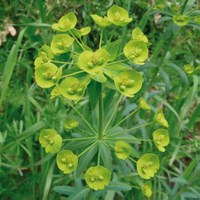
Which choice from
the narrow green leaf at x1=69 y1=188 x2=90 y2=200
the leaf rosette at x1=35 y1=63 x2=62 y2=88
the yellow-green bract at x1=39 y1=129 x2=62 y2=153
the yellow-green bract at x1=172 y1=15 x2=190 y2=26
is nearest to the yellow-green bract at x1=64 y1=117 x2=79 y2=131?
the yellow-green bract at x1=39 y1=129 x2=62 y2=153

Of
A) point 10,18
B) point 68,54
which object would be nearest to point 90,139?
point 68,54

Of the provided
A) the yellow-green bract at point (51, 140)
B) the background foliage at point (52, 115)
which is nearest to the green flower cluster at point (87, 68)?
the yellow-green bract at point (51, 140)

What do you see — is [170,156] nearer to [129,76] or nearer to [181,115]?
[181,115]

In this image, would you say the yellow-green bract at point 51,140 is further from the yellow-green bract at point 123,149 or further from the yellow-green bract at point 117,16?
the yellow-green bract at point 117,16

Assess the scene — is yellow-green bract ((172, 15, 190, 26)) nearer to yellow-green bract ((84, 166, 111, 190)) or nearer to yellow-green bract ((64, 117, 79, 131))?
yellow-green bract ((64, 117, 79, 131))

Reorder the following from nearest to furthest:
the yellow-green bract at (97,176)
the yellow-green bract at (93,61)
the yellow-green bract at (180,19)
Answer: the yellow-green bract at (93,61) → the yellow-green bract at (97,176) → the yellow-green bract at (180,19)
